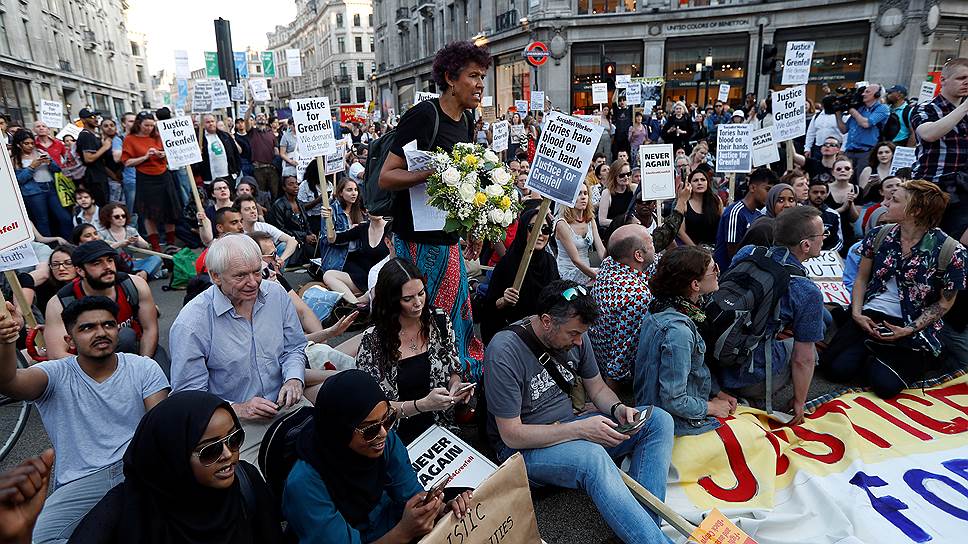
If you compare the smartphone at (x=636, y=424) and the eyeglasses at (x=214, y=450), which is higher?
the eyeglasses at (x=214, y=450)

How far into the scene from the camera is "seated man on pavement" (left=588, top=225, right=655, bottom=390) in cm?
378

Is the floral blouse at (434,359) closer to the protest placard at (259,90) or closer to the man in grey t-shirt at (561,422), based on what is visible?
the man in grey t-shirt at (561,422)

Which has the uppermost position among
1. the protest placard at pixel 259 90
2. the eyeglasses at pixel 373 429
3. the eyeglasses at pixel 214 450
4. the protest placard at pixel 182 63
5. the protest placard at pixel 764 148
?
the protest placard at pixel 182 63

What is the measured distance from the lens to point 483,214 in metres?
3.39

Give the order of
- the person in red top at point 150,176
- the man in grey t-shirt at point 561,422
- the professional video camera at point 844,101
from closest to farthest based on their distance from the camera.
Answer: the man in grey t-shirt at point 561,422 < the person in red top at point 150,176 < the professional video camera at point 844,101

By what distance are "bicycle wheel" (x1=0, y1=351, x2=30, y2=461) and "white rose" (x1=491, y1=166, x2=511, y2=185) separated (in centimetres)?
355

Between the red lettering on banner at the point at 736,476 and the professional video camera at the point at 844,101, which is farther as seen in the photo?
the professional video camera at the point at 844,101

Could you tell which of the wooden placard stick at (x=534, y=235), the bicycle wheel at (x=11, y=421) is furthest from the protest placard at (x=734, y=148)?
the bicycle wheel at (x=11, y=421)

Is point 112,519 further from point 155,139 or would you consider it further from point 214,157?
point 214,157

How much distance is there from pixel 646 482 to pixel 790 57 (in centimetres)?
750

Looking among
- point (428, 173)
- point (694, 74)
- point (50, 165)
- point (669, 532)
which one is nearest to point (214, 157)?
point (50, 165)

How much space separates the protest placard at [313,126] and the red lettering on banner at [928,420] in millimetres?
6479

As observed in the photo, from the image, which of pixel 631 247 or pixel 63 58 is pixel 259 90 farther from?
pixel 63 58

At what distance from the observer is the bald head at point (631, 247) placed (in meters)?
3.97
